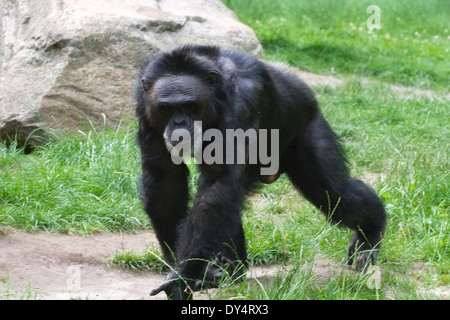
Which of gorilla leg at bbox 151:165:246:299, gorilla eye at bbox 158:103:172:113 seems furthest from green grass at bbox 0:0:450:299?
gorilla eye at bbox 158:103:172:113

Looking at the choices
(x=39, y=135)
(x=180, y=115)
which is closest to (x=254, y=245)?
(x=180, y=115)

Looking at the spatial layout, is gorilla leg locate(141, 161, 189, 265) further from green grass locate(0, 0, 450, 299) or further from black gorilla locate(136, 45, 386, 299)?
green grass locate(0, 0, 450, 299)

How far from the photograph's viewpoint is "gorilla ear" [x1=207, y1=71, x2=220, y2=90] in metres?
4.96

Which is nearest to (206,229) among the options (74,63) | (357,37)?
(74,63)

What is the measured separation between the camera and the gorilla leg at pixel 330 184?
5.77m

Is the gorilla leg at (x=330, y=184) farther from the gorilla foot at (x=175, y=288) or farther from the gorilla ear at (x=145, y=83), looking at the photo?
the gorilla foot at (x=175, y=288)

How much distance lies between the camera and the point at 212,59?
5.23 metres

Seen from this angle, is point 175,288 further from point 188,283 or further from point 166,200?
point 166,200

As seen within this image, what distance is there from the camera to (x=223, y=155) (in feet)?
15.7

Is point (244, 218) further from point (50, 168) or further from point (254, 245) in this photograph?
point (50, 168)

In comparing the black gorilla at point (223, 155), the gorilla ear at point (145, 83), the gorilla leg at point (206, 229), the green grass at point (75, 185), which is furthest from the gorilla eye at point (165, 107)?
the green grass at point (75, 185)

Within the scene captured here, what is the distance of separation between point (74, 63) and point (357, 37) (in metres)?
9.28
